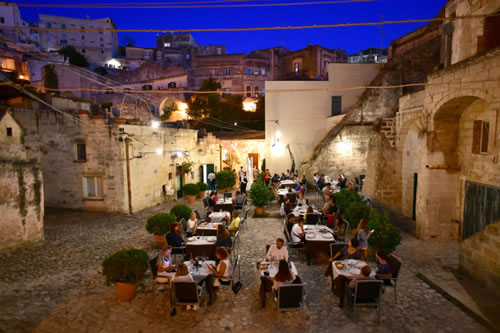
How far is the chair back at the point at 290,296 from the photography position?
18.1ft

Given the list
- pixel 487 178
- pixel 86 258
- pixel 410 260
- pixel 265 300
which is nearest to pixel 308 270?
pixel 265 300

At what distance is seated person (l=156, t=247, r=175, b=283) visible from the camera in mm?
6564

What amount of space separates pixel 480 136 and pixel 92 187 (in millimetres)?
16136

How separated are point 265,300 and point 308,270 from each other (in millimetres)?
2118

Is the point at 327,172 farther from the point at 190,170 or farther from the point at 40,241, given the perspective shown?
the point at 40,241

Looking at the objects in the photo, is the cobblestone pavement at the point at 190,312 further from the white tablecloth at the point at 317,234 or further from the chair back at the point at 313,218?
the chair back at the point at 313,218

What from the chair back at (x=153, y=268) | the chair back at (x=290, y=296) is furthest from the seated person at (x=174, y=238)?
→ the chair back at (x=290, y=296)

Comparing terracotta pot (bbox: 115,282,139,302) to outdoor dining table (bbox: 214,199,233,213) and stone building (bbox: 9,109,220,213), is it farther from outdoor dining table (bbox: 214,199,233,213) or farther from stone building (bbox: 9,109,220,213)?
stone building (bbox: 9,109,220,213)

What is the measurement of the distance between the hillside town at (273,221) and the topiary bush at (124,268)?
2 cm

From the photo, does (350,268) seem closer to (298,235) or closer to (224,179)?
(298,235)

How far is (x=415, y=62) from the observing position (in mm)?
19969

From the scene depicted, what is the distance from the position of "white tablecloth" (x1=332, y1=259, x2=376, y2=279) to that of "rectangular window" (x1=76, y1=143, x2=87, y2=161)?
13.4 m

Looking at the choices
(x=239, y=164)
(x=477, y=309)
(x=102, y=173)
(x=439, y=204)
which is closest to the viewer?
(x=477, y=309)

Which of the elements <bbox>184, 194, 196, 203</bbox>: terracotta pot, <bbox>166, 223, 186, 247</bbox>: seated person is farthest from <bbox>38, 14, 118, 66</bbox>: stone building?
<bbox>166, 223, 186, 247</bbox>: seated person
